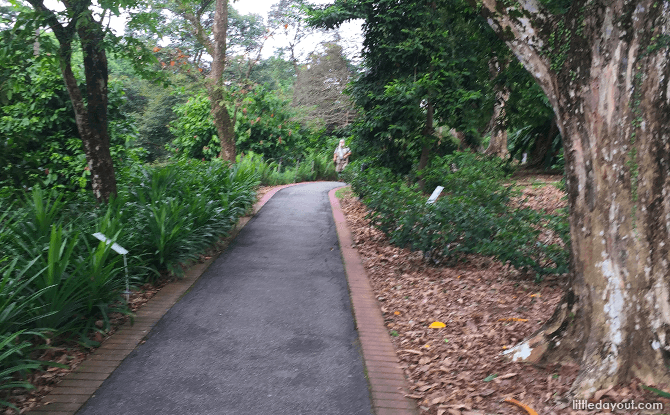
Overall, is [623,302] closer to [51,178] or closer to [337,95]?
[51,178]

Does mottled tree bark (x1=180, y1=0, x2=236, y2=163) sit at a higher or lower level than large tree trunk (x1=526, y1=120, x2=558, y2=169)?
higher

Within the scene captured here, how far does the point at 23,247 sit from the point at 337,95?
25.4m

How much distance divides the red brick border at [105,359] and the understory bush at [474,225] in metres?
3.23

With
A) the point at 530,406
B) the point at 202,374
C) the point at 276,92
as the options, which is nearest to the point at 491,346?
the point at 530,406

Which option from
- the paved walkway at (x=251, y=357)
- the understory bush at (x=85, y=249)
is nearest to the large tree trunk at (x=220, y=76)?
the understory bush at (x=85, y=249)

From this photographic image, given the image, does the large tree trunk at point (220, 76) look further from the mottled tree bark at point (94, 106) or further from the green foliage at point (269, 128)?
the mottled tree bark at point (94, 106)

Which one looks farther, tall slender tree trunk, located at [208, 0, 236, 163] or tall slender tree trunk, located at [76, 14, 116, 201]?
tall slender tree trunk, located at [208, 0, 236, 163]

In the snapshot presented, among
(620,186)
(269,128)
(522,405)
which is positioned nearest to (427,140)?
(620,186)

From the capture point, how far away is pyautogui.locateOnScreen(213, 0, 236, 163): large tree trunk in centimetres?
1609

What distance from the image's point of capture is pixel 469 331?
5.16 m

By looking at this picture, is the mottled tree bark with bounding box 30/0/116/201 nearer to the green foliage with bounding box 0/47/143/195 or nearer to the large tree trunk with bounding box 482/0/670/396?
the green foliage with bounding box 0/47/143/195

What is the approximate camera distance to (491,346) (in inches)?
185

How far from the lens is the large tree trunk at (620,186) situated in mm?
3482

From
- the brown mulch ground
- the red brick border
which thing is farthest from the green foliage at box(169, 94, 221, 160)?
the red brick border
